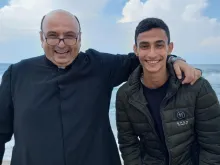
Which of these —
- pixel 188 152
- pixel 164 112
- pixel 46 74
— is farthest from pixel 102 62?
pixel 188 152

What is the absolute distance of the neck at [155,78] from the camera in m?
A: 3.04

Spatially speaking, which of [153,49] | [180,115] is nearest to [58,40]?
[153,49]

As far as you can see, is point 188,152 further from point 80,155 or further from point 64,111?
point 64,111

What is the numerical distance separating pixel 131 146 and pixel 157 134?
40 centimetres

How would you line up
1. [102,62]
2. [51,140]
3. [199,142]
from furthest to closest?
1. [102,62]
2. [199,142]
3. [51,140]

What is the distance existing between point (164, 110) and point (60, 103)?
1016 mm

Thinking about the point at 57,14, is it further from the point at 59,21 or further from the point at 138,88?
the point at 138,88

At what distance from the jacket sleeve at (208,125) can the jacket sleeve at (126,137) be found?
0.66 m

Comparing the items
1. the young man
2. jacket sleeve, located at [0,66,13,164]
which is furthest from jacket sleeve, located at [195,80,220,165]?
jacket sleeve, located at [0,66,13,164]

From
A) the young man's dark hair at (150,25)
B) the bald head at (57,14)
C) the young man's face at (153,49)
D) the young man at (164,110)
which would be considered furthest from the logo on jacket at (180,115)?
the bald head at (57,14)

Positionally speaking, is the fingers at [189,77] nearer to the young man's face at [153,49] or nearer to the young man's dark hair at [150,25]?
the young man's face at [153,49]

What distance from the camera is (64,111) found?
9.53 ft

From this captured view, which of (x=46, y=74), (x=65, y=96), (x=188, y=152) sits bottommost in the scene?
(x=188, y=152)

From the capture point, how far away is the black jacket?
290cm
